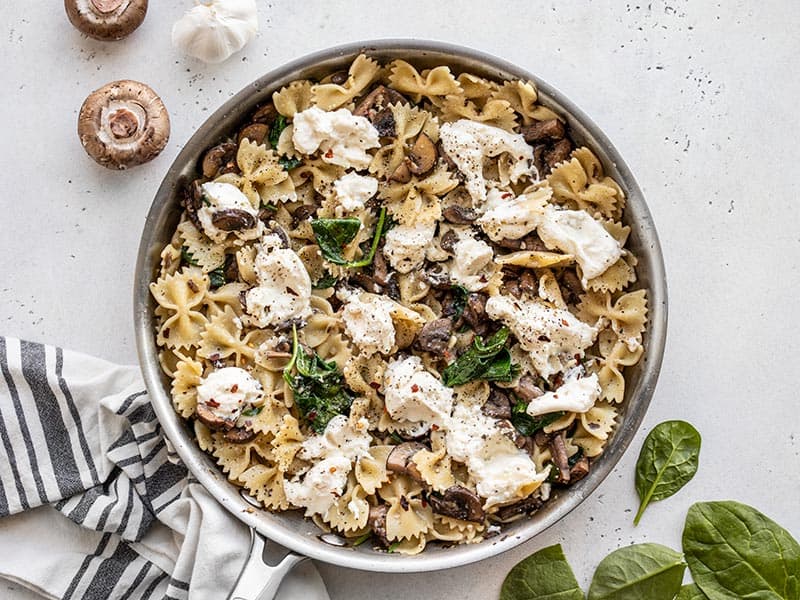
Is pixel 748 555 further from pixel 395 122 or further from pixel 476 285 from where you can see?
pixel 395 122

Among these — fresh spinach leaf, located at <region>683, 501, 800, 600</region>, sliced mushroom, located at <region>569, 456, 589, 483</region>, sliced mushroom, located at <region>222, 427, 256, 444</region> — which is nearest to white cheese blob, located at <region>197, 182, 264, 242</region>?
sliced mushroom, located at <region>222, 427, 256, 444</region>

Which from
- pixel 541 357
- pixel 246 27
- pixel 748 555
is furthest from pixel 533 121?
pixel 748 555

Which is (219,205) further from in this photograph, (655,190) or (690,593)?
(690,593)

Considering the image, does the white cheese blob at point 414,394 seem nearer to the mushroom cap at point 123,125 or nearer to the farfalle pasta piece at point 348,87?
the farfalle pasta piece at point 348,87

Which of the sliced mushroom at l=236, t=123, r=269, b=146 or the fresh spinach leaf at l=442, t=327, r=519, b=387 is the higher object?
the sliced mushroom at l=236, t=123, r=269, b=146

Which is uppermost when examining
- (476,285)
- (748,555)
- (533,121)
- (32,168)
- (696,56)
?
(696,56)

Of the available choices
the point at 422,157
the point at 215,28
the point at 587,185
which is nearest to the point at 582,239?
the point at 587,185

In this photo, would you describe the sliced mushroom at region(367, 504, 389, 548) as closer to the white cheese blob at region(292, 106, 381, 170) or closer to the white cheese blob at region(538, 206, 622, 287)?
the white cheese blob at region(538, 206, 622, 287)
